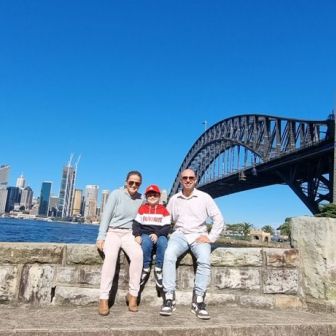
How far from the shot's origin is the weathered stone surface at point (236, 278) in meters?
4.22

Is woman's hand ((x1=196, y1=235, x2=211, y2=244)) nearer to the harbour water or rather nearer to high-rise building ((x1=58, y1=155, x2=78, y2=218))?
the harbour water

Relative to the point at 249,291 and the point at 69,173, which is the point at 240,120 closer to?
the point at 249,291

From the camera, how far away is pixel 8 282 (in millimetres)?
3812

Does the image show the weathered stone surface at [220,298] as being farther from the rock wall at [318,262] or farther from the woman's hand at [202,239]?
the rock wall at [318,262]

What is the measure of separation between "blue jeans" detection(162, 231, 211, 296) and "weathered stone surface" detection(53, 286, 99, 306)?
2.43 feet

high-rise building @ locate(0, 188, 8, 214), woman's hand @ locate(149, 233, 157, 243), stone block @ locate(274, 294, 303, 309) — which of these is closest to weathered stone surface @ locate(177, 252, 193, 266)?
woman's hand @ locate(149, 233, 157, 243)

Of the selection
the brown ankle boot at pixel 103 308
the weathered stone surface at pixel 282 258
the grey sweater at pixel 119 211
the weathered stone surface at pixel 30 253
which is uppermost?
the grey sweater at pixel 119 211

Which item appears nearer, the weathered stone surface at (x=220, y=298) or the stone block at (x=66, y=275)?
the stone block at (x=66, y=275)

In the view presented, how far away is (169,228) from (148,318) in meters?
1.01

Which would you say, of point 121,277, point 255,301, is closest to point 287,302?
point 255,301

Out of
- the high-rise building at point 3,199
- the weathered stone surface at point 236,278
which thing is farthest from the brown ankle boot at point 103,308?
the high-rise building at point 3,199

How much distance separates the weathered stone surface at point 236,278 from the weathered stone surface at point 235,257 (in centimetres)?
6

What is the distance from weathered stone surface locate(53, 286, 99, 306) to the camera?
3889mm

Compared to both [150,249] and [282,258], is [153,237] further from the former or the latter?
[282,258]
